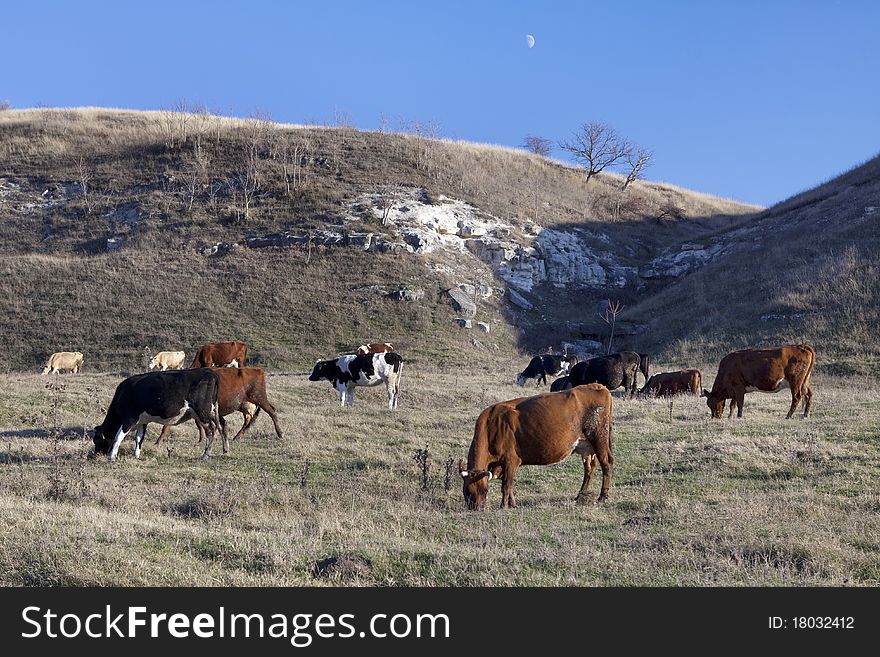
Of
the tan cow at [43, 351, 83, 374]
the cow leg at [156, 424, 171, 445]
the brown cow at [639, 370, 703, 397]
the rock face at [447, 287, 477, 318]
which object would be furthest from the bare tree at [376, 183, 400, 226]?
the cow leg at [156, 424, 171, 445]

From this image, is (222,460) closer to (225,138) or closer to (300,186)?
(300,186)

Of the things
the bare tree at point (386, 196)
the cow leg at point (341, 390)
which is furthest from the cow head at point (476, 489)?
the bare tree at point (386, 196)

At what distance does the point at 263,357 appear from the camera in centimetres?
3847

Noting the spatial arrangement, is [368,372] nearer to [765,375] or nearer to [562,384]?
[562,384]

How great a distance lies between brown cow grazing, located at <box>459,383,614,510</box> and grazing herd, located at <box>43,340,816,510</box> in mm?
15

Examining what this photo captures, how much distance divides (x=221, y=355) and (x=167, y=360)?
18.2 feet

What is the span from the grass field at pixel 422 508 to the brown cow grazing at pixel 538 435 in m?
0.53

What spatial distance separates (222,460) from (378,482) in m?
3.71

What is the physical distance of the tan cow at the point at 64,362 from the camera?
35.0m

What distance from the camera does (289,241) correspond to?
5072 centimetres

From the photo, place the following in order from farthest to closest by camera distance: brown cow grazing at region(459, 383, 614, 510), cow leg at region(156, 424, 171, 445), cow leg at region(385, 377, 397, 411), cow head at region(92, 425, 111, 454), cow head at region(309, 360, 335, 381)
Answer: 1. cow head at region(309, 360, 335, 381)
2. cow leg at region(385, 377, 397, 411)
3. cow leg at region(156, 424, 171, 445)
4. cow head at region(92, 425, 111, 454)
5. brown cow grazing at region(459, 383, 614, 510)

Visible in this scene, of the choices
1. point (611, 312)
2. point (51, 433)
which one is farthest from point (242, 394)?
point (611, 312)

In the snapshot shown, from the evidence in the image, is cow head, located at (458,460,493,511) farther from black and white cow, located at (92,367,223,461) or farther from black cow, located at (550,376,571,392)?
black cow, located at (550,376,571,392)

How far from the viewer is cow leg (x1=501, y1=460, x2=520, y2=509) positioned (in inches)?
449
